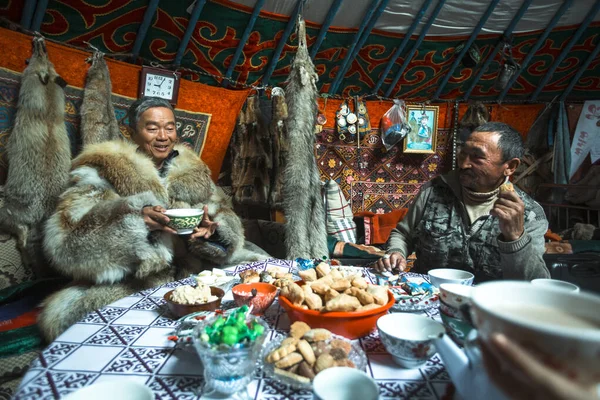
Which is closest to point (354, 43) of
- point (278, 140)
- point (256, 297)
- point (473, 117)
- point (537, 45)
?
point (278, 140)

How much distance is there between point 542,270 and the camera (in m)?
1.56

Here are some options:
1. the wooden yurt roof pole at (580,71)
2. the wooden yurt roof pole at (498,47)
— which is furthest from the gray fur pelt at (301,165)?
the wooden yurt roof pole at (580,71)

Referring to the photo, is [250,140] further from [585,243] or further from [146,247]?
[585,243]

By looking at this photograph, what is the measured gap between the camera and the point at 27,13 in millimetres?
2533

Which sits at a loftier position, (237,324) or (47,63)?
(47,63)

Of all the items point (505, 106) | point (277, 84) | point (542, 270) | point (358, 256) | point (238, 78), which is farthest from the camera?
point (505, 106)

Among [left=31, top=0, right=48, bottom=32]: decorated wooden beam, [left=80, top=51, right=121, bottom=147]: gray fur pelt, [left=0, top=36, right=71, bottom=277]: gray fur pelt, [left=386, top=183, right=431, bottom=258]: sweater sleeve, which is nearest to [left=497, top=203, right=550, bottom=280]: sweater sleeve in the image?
[left=386, top=183, right=431, bottom=258]: sweater sleeve

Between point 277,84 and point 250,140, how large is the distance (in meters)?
0.82

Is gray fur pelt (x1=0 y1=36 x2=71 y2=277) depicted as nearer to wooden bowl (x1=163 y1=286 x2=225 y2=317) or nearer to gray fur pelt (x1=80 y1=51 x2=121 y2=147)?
gray fur pelt (x1=80 y1=51 x2=121 y2=147)

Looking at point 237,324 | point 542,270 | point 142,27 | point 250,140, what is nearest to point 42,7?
point 142,27

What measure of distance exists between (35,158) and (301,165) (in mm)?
1926

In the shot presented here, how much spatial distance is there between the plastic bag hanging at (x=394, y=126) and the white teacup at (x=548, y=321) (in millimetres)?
4275

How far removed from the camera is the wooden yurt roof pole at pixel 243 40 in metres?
3.27

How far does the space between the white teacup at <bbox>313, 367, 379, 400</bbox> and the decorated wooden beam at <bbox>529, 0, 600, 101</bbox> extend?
5.13m
